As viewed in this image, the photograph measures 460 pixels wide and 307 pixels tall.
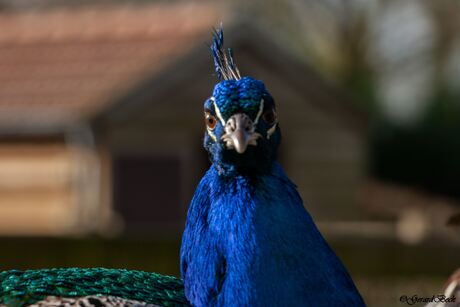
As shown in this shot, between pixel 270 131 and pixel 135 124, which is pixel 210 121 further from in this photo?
pixel 135 124

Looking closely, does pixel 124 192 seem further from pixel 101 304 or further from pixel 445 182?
pixel 101 304

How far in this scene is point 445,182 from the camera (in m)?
26.2

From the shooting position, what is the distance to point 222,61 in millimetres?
3760

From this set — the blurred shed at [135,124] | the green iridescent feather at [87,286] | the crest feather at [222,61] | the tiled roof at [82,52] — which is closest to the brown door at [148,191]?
the blurred shed at [135,124]

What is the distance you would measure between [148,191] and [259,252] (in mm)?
→ 14687

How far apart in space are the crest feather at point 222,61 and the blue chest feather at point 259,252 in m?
0.40

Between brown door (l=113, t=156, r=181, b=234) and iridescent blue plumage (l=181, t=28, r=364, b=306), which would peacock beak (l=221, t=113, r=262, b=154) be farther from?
brown door (l=113, t=156, r=181, b=234)

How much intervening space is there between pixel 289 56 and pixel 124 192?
12.4ft

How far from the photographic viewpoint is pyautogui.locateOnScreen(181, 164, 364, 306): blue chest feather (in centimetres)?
327

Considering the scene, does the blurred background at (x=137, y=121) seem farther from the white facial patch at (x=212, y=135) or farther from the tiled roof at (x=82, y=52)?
the white facial patch at (x=212, y=135)

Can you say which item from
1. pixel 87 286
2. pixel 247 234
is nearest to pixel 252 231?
pixel 247 234

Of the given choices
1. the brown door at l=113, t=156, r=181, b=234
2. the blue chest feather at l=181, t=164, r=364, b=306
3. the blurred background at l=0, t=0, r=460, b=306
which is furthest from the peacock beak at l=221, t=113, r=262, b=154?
the brown door at l=113, t=156, r=181, b=234

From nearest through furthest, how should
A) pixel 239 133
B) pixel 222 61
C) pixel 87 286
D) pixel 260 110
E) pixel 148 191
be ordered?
pixel 239 133 → pixel 260 110 → pixel 87 286 → pixel 222 61 → pixel 148 191

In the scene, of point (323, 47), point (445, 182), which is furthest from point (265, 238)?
point (323, 47)
